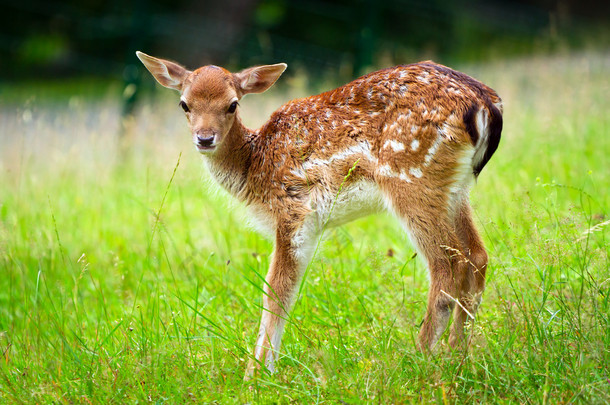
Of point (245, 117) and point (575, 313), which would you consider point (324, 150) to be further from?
point (245, 117)

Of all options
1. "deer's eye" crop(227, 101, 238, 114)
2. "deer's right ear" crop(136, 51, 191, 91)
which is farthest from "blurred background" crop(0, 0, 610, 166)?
"deer's eye" crop(227, 101, 238, 114)

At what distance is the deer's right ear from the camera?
4.42 meters

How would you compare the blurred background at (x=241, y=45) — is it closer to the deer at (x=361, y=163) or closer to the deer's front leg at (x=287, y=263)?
the deer at (x=361, y=163)

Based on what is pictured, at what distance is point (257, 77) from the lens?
4.50 m

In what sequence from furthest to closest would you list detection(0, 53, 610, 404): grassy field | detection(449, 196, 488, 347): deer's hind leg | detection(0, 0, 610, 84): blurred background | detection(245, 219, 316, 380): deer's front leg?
detection(0, 0, 610, 84): blurred background < detection(245, 219, 316, 380): deer's front leg < detection(449, 196, 488, 347): deer's hind leg < detection(0, 53, 610, 404): grassy field

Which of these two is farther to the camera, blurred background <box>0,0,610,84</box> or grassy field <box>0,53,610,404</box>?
blurred background <box>0,0,610,84</box>

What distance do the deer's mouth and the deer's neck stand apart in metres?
0.37

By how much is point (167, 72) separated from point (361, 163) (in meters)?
1.47

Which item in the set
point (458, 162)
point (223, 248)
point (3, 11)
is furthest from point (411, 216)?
point (3, 11)

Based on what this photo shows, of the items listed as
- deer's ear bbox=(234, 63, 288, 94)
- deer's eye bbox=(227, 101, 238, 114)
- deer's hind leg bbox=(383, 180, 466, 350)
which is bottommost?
deer's hind leg bbox=(383, 180, 466, 350)

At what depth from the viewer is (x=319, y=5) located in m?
21.5

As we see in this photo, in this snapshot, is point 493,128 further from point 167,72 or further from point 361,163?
point 167,72

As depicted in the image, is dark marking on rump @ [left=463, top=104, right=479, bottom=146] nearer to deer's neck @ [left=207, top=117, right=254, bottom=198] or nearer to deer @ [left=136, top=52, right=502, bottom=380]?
deer @ [left=136, top=52, right=502, bottom=380]

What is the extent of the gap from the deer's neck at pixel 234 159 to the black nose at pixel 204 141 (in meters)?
0.38
